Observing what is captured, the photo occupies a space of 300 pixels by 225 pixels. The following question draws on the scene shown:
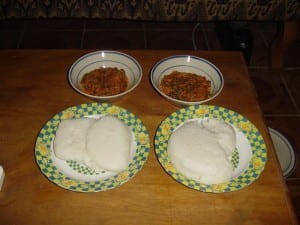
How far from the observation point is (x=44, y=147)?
0.96 meters

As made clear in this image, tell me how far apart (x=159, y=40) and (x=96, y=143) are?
6.19ft

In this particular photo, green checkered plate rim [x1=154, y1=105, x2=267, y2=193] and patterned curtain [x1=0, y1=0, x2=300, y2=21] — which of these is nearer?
green checkered plate rim [x1=154, y1=105, x2=267, y2=193]

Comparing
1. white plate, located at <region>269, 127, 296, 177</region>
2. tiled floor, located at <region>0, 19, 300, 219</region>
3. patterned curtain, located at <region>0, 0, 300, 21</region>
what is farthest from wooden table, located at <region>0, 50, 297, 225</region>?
tiled floor, located at <region>0, 19, 300, 219</region>

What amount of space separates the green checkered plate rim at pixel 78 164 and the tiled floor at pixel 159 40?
1437mm

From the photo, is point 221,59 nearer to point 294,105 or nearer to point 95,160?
point 95,160

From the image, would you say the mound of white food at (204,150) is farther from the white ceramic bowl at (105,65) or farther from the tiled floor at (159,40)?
the tiled floor at (159,40)

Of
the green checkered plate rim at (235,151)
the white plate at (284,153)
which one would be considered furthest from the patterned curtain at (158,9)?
the green checkered plate rim at (235,151)

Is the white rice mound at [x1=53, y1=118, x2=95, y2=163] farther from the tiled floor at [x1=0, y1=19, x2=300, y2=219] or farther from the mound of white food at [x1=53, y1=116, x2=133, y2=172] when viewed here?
the tiled floor at [x1=0, y1=19, x2=300, y2=219]

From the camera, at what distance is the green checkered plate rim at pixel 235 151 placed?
0.89 meters

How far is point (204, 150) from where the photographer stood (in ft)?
2.99

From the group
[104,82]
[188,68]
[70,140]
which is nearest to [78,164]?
[70,140]

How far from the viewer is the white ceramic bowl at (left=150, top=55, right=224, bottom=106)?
3.86ft

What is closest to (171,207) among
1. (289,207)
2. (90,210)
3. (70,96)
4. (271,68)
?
(90,210)

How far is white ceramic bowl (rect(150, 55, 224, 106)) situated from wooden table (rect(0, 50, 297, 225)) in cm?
7
